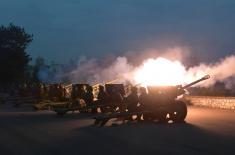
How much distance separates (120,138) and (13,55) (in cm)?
5649

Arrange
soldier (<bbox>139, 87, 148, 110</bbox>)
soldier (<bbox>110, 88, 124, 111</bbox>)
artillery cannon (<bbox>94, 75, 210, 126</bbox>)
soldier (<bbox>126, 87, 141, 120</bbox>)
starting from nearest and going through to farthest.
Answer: artillery cannon (<bbox>94, 75, 210, 126</bbox>), soldier (<bbox>139, 87, 148, 110</bbox>), soldier (<bbox>126, 87, 141, 120</bbox>), soldier (<bbox>110, 88, 124, 111</bbox>)

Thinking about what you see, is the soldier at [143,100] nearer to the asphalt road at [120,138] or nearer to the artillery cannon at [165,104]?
the artillery cannon at [165,104]

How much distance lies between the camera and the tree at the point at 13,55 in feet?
239

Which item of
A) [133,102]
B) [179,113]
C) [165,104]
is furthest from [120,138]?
[133,102]

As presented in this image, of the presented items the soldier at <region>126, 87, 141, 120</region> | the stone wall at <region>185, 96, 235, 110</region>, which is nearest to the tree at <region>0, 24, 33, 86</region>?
the stone wall at <region>185, 96, 235, 110</region>

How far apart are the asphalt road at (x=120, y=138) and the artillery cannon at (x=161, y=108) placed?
2.29 ft

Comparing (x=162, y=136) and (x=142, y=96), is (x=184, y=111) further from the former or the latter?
(x=162, y=136)

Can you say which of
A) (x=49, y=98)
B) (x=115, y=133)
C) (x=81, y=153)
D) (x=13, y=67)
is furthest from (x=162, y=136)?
(x=13, y=67)

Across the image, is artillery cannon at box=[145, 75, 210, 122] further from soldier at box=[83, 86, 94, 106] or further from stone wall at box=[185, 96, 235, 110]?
soldier at box=[83, 86, 94, 106]

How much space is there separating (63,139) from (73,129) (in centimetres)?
378

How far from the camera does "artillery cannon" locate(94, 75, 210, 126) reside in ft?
84.0

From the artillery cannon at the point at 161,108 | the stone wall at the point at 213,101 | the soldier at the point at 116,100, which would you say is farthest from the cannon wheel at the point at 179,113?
the stone wall at the point at 213,101

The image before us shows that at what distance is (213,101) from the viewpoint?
120 ft

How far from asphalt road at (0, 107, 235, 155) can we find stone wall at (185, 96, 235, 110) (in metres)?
7.44
